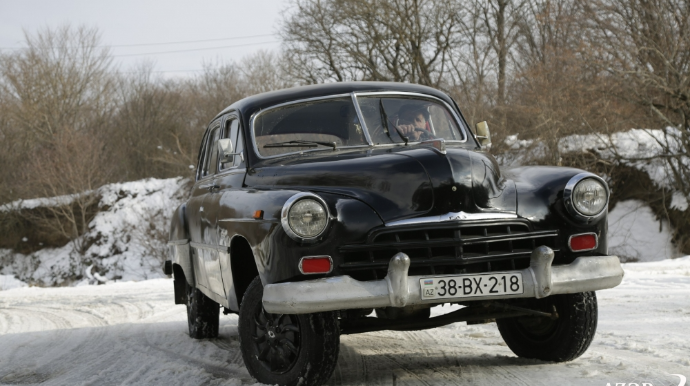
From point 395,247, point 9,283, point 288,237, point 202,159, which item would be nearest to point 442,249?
point 395,247

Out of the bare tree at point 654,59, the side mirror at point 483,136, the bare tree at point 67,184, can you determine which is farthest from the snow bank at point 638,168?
the bare tree at point 67,184

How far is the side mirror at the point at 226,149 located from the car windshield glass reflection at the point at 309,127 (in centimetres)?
23

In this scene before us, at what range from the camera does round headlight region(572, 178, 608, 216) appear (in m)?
4.45

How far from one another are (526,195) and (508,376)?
3.57 feet

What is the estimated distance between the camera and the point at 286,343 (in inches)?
169

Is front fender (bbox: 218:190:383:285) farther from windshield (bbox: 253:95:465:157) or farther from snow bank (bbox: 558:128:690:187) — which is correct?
snow bank (bbox: 558:128:690:187)

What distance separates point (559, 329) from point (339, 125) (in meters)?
2.04

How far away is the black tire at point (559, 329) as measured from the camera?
4.77 m

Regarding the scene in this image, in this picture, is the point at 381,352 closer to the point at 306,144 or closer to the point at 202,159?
the point at 306,144

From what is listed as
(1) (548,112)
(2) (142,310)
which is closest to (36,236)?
(1) (548,112)

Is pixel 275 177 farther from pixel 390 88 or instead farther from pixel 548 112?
pixel 548 112

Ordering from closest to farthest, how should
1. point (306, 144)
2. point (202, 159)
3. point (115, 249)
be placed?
point (306, 144) → point (202, 159) → point (115, 249)

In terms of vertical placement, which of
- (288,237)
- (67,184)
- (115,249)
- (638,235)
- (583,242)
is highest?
(67,184)

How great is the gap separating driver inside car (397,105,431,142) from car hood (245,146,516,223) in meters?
0.70
